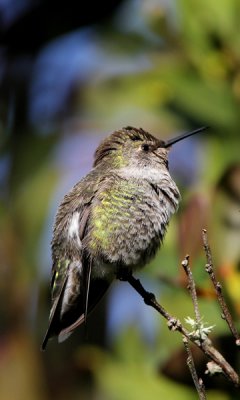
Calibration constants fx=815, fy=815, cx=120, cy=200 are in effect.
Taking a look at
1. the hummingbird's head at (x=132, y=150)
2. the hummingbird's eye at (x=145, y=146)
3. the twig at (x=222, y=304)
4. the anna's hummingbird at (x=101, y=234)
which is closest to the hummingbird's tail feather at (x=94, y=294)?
the anna's hummingbird at (x=101, y=234)

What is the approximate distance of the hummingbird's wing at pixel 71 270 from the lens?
3.29 metres

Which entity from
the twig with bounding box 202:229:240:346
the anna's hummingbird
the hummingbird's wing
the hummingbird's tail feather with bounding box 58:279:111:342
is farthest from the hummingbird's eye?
the twig with bounding box 202:229:240:346

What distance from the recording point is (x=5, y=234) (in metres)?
5.10

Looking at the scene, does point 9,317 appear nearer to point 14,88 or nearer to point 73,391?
point 73,391

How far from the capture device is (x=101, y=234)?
3.29m

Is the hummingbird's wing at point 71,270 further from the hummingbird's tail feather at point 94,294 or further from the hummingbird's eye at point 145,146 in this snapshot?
the hummingbird's eye at point 145,146

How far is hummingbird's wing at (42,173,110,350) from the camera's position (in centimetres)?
329

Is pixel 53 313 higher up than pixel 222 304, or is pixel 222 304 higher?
pixel 222 304

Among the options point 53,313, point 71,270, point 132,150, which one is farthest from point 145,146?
point 53,313

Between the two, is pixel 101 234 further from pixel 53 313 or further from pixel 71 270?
pixel 53 313

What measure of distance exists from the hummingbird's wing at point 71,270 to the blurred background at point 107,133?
34cm

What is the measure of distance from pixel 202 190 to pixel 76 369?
4.18ft

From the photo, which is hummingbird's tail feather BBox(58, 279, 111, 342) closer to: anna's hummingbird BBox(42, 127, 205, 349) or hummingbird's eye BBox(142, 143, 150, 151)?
anna's hummingbird BBox(42, 127, 205, 349)

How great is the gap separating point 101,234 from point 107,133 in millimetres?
1880
